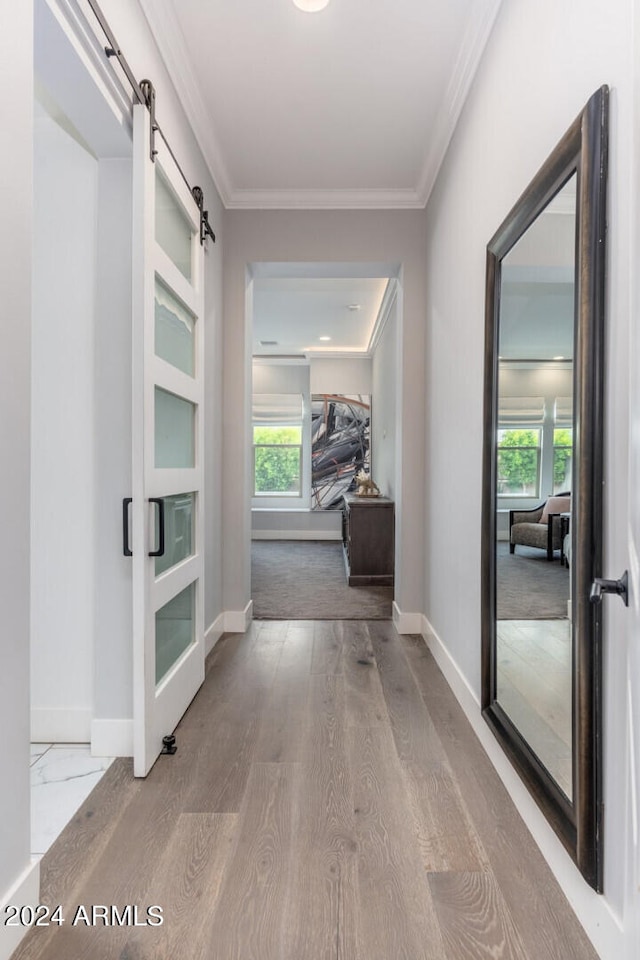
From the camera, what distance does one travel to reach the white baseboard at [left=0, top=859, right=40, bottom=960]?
118 centimetres

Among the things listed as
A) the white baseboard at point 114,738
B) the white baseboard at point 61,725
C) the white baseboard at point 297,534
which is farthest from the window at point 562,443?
the white baseboard at point 297,534

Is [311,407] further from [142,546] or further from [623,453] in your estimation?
[623,453]

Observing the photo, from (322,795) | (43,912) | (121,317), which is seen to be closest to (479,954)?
(322,795)

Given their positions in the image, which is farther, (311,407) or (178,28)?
(311,407)

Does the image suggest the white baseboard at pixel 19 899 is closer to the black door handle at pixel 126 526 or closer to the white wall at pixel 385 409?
the black door handle at pixel 126 526

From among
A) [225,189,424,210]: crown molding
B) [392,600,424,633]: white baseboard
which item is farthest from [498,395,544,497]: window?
[225,189,424,210]: crown molding

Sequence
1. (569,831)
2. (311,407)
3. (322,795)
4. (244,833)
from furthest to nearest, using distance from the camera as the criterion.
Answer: (311,407) → (322,795) → (244,833) → (569,831)

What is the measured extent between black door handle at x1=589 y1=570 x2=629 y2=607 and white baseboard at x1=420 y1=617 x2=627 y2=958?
64 cm

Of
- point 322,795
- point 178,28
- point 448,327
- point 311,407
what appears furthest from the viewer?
point 311,407

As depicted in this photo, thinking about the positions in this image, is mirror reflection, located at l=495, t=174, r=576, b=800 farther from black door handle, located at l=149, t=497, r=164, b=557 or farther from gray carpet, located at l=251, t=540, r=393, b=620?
gray carpet, located at l=251, t=540, r=393, b=620

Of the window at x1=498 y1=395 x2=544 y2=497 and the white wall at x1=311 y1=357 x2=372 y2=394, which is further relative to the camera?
the white wall at x1=311 y1=357 x2=372 y2=394

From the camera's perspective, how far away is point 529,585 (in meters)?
1.68

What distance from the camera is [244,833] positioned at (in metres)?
1.63

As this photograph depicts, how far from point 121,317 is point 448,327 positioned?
167 cm
